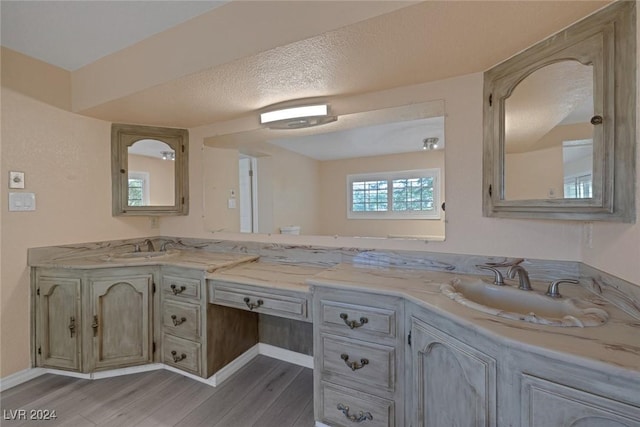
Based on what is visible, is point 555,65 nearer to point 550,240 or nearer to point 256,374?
point 550,240

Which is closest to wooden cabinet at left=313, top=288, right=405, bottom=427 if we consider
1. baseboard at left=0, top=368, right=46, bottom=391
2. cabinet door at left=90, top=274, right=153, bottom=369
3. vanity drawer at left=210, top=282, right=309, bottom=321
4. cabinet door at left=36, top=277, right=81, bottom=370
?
vanity drawer at left=210, top=282, right=309, bottom=321

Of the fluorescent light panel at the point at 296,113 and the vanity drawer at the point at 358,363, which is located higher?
the fluorescent light panel at the point at 296,113

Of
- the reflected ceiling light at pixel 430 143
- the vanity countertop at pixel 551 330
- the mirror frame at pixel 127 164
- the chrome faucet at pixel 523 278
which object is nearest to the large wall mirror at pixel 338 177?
the reflected ceiling light at pixel 430 143

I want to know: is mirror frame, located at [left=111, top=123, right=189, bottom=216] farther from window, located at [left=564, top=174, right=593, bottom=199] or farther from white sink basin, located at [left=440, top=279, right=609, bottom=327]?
window, located at [left=564, top=174, right=593, bottom=199]

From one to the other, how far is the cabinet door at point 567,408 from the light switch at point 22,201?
291 centimetres

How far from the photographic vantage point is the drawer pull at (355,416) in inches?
52.2

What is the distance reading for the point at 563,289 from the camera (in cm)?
125

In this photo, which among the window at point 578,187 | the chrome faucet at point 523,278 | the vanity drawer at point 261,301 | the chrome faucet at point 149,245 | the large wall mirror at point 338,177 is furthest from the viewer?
the chrome faucet at point 149,245

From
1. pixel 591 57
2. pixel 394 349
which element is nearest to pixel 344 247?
pixel 394 349

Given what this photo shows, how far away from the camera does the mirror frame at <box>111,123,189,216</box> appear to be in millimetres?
2330

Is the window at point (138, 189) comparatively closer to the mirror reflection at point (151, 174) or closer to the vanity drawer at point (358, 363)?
the mirror reflection at point (151, 174)

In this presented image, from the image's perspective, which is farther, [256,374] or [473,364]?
[256,374]

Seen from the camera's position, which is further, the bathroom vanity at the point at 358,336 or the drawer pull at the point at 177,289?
the drawer pull at the point at 177,289

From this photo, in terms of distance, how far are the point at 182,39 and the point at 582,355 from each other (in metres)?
2.15
